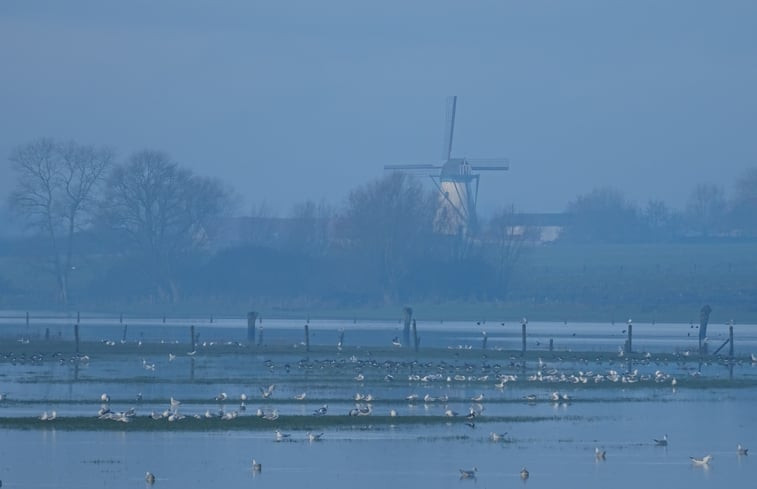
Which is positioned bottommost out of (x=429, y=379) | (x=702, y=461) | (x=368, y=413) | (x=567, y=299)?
(x=702, y=461)

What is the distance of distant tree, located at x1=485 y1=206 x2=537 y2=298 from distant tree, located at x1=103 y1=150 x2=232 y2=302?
1974 centimetres

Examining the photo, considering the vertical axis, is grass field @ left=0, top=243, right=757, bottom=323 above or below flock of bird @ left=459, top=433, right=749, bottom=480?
above

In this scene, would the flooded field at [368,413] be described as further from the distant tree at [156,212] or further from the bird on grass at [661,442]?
the distant tree at [156,212]

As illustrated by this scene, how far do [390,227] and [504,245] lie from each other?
7.49 meters

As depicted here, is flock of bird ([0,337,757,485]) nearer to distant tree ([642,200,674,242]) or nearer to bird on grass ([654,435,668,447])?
bird on grass ([654,435,668,447])

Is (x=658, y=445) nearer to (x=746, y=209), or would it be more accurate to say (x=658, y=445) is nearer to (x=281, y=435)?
(x=281, y=435)

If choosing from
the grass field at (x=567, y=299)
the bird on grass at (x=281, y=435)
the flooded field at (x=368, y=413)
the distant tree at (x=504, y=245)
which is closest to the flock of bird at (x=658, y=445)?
the flooded field at (x=368, y=413)

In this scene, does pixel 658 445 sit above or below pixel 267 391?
below

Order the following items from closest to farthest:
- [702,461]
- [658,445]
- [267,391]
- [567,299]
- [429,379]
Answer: [702,461]
[658,445]
[267,391]
[429,379]
[567,299]

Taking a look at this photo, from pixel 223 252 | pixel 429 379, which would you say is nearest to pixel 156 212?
pixel 223 252

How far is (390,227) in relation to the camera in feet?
351

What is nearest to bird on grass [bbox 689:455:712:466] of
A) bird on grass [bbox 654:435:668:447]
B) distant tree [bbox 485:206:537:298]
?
bird on grass [bbox 654:435:668:447]

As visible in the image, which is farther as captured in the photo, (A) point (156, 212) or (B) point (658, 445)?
(A) point (156, 212)

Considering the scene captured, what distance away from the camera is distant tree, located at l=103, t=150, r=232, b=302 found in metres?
106
